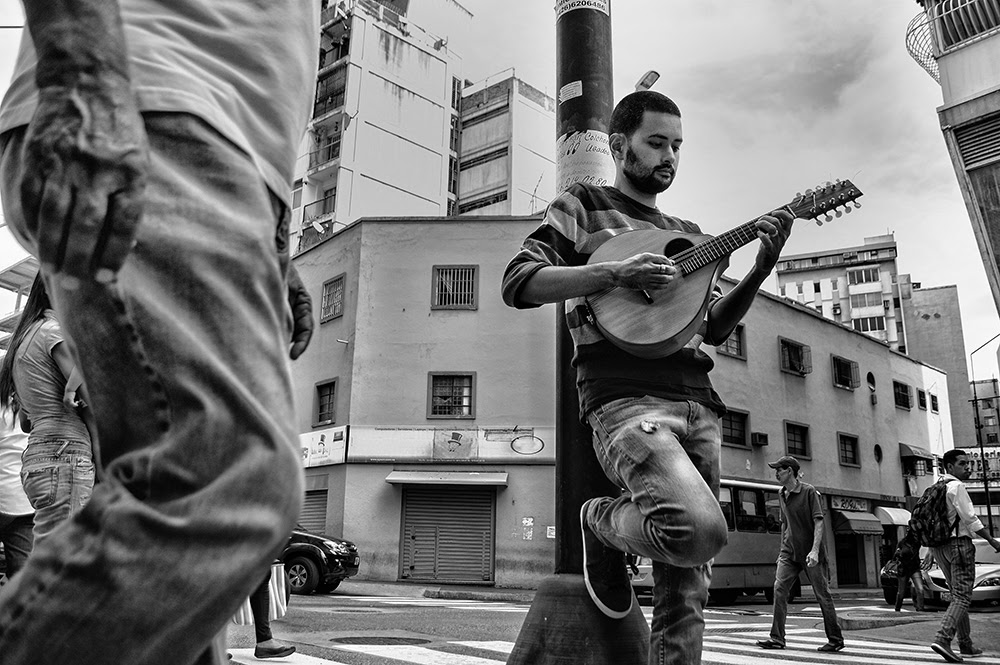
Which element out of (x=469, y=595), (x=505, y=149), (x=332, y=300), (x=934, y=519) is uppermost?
(x=505, y=149)

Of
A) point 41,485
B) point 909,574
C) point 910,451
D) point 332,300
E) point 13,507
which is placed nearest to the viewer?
point 41,485

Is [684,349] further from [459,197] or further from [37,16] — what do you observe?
[459,197]

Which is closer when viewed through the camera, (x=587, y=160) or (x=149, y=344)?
(x=149, y=344)

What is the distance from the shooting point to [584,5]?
442cm

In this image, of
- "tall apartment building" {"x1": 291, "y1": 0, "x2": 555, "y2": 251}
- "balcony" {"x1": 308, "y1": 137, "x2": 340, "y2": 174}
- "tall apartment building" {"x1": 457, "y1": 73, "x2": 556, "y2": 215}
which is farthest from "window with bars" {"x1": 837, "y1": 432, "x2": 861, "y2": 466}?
"balcony" {"x1": 308, "y1": 137, "x2": 340, "y2": 174}

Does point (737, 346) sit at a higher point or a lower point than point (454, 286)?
lower

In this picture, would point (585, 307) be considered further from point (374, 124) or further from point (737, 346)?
point (374, 124)

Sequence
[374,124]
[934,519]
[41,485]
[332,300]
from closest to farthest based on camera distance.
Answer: [41,485], [934,519], [332,300], [374,124]

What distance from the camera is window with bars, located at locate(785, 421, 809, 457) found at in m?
29.6

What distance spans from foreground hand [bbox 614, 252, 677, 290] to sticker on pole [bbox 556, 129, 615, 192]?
1396 mm

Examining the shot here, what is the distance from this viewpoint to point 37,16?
1.12 metres

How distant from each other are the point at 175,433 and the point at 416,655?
14.1 feet

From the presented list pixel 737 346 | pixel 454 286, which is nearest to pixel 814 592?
pixel 454 286

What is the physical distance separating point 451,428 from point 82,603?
23.5 metres
